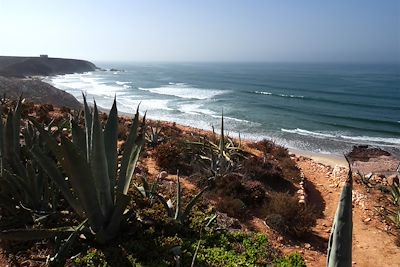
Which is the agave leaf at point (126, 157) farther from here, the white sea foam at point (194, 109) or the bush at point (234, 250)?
the white sea foam at point (194, 109)

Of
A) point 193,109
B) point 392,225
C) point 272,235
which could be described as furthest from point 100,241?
point 193,109

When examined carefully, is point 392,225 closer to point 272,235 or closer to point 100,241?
point 272,235

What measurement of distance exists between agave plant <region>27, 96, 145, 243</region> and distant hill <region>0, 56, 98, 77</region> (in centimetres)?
6704

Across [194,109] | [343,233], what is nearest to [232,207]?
[343,233]

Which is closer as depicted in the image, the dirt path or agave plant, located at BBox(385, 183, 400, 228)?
the dirt path

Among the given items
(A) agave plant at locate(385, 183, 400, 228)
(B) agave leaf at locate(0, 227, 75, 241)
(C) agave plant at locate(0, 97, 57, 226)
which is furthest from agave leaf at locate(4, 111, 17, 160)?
(A) agave plant at locate(385, 183, 400, 228)

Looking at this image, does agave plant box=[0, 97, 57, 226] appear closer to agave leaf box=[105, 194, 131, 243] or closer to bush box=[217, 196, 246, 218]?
agave leaf box=[105, 194, 131, 243]

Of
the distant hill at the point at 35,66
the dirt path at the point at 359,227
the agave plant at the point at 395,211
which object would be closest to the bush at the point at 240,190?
the dirt path at the point at 359,227

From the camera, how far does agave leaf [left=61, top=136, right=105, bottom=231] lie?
309 cm

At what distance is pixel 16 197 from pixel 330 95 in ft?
142

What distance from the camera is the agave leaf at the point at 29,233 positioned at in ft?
10.3

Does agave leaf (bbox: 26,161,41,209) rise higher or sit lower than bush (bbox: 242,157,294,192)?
higher

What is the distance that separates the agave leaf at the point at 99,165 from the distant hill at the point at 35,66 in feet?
221

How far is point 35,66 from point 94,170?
84775 millimetres
